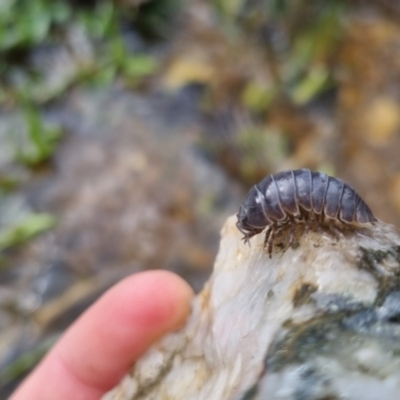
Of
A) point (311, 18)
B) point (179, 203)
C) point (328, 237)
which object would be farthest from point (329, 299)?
point (311, 18)

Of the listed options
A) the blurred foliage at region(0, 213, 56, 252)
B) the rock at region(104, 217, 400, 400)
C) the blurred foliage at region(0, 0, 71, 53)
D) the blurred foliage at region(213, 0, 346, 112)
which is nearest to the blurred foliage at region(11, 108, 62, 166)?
the blurred foliage at region(0, 213, 56, 252)

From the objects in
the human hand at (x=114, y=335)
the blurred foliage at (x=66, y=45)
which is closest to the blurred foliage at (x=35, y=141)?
the blurred foliage at (x=66, y=45)

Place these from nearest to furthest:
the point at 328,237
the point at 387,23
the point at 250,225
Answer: the point at 328,237
the point at 250,225
the point at 387,23

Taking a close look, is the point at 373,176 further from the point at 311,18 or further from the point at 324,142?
the point at 311,18

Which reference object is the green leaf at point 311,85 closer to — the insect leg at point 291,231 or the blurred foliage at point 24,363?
the blurred foliage at point 24,363

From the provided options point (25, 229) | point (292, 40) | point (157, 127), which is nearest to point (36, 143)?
point (25, 229)

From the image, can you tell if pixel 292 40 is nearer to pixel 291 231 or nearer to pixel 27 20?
pixel 27 20

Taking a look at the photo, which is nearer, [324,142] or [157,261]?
[157,261]
